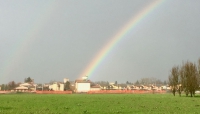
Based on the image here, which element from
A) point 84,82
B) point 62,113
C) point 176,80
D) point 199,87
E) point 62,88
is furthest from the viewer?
point 62,88

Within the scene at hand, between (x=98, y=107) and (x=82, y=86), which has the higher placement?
(x=98, y=107)

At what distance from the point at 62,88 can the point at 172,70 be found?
13964cm

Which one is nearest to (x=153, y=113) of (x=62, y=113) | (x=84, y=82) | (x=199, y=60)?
(x=62, y=113)

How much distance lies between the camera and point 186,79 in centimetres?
6500

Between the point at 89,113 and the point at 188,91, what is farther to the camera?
the point at 188,91

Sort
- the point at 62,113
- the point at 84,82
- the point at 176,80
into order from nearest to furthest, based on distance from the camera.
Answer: the point at 62,113
the point at 176,80
the point at 84,82

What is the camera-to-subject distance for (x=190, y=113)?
16922mm

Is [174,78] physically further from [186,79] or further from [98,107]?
[98,107]

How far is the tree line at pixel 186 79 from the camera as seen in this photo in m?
62.3

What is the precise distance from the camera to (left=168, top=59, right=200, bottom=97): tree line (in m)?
62.3

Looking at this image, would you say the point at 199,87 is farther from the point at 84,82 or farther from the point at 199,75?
the point at 84,82

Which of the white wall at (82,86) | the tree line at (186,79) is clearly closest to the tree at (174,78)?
the tree line at (186,79)

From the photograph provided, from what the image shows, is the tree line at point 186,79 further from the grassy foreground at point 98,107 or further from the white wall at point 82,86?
the white wall at point 82,86

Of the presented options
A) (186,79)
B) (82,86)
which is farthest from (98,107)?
(82,86)
